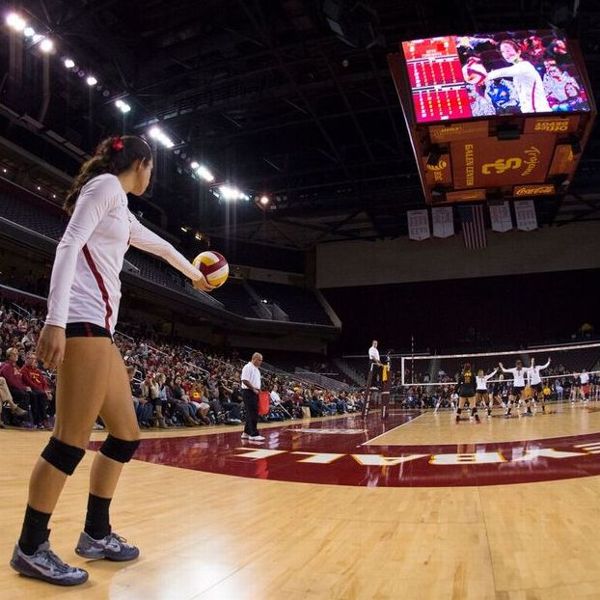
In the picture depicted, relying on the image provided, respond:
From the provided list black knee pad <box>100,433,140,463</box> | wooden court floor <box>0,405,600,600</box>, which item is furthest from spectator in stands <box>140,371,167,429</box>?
black knee pad <box>100,433,140,463</box>

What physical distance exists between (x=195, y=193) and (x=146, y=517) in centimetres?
2193

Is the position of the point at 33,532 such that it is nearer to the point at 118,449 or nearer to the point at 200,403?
the point at 118,449

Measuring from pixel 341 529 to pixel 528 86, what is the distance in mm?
10445

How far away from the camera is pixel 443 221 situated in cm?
2217

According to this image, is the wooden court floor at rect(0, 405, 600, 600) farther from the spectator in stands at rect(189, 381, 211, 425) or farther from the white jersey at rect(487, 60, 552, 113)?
the white jersey at rect(487, 60, 552, 113)

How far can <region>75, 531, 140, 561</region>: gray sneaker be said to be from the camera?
1852 mm

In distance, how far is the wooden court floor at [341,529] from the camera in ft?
5.15

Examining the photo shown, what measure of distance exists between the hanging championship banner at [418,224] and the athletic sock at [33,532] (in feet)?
72.1

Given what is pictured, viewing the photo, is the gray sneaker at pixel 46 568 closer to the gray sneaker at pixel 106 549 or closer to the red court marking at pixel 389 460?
the gray sneaker at pixel 106 549

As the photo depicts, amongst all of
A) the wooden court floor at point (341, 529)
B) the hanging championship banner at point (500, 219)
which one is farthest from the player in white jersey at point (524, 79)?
the hanging championship banner at point (500, 219)

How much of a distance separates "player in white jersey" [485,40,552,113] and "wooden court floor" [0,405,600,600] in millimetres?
7953

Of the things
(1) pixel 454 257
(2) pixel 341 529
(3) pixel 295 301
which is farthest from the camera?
(3) pixel 295 301

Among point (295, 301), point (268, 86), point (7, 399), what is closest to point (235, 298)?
point (295, 301)

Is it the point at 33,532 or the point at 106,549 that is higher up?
the point at 33,532
